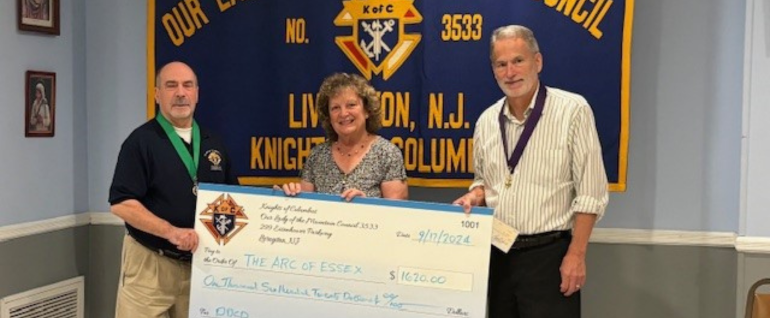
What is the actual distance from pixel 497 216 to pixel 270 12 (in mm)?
1450

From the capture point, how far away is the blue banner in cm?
302

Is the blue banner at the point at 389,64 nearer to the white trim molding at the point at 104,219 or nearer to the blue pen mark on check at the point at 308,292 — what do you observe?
the white trim molding at the point at 104,219

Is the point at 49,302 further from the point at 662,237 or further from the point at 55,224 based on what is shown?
the point at 662,237

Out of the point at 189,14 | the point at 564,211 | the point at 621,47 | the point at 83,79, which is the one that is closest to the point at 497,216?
the point at 564,211

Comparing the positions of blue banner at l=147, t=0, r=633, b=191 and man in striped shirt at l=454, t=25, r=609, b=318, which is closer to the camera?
man in striped shirt at l=454, t=25, r=609, b=318

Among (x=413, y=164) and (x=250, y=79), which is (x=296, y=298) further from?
(x=250, y=79)

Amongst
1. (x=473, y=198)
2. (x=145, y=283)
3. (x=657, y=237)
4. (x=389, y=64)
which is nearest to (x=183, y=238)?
(x=145, y=283)

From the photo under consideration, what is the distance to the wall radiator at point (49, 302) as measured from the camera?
3.23m

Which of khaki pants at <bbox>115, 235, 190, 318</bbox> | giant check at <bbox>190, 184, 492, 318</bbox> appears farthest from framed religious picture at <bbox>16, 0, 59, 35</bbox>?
giant check at <bbox>190, 184, 492, 318</bbox>

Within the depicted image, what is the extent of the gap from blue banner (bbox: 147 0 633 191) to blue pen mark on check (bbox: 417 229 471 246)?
72cm

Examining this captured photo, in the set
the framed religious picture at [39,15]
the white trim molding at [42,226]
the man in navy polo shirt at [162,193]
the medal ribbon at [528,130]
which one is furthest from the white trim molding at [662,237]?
the framed religious picture at [39,15]

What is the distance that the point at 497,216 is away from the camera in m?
2.52

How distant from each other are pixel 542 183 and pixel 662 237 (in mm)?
918

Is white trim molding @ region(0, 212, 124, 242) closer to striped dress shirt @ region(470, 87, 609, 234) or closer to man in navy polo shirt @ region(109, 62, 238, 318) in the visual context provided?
man in navy polo shirt @ region(109, 62, 238, 318)
